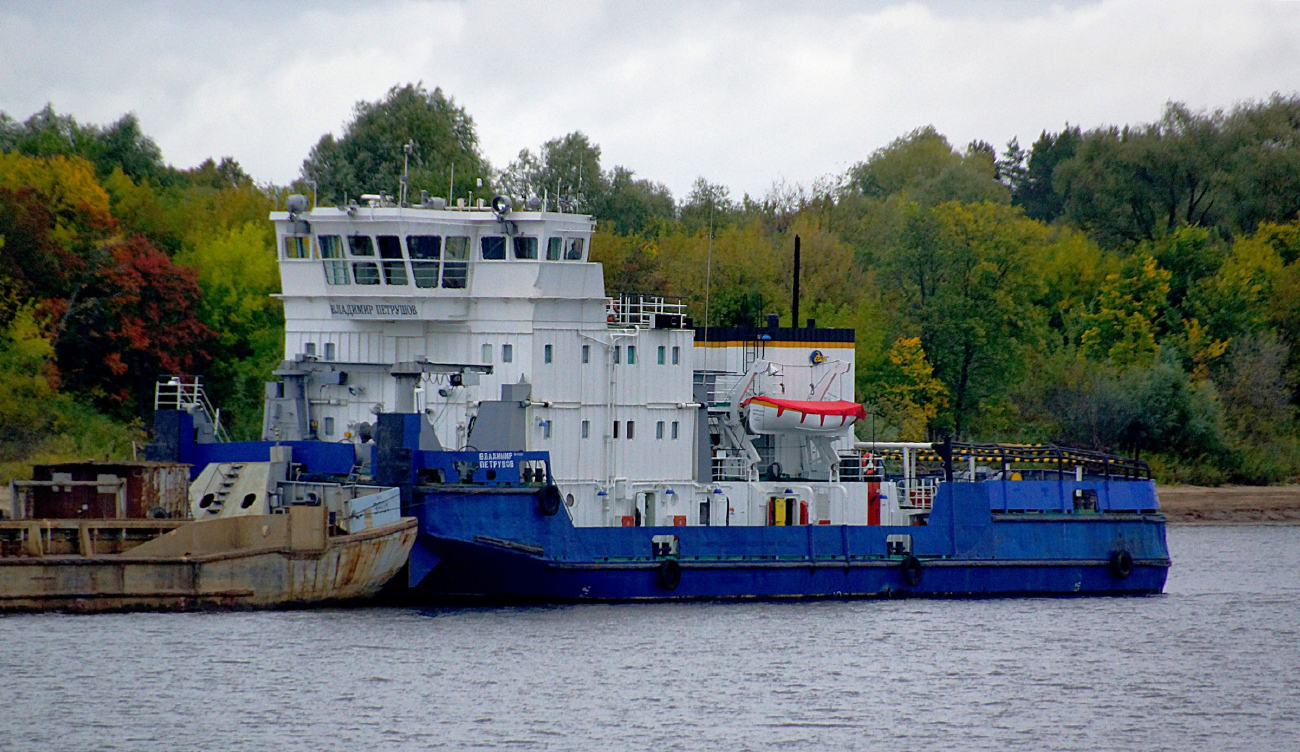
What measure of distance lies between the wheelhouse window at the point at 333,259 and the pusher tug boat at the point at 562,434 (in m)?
0.04

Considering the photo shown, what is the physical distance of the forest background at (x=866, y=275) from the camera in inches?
1844

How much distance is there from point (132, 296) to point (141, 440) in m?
4.02

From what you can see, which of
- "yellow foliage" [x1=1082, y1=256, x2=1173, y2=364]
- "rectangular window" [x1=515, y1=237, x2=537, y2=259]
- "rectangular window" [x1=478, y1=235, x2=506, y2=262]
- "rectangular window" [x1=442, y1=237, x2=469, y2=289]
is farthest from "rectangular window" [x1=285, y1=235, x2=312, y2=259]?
"yellow foliage" [x1=1082, y1=256, x2=1173, y2=364]

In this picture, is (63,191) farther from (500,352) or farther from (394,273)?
(500,352)

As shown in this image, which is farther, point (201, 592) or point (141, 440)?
point (141, 440)

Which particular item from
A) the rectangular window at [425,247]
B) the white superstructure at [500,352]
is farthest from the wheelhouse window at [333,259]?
the rectangular window at [425,247]

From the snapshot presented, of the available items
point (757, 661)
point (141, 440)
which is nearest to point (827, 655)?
point (757, 661)

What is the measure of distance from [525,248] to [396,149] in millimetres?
35094

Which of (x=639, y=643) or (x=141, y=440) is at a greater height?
(x=141, y=440)

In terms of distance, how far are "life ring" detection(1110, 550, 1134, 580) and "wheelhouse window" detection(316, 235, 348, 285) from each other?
15.7 meters

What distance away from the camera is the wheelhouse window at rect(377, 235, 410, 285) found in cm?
3052

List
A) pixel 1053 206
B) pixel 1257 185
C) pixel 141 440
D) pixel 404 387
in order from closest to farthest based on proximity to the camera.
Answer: pixel 404 387, pixel 141 440, pixel 1257 185, pixel 1053 206

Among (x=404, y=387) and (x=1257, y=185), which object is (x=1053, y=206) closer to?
(x=1257, y=185)

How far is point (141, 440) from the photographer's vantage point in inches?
1779
